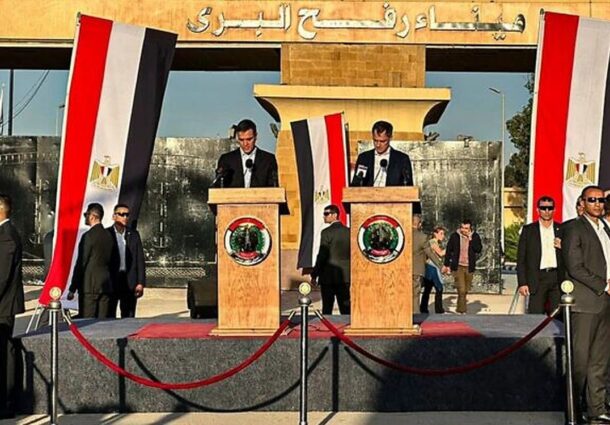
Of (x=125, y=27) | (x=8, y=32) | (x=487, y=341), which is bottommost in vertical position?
(x=487, y=341)

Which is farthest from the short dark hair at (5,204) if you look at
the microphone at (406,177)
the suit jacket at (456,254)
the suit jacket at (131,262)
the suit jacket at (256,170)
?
the suit jacket at (456,254)

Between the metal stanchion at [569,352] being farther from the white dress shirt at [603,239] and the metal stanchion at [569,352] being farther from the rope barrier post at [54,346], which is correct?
the rope barrier post at [54,346]

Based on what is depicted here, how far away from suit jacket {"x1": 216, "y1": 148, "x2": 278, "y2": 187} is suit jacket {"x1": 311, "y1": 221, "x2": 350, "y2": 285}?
3.56 meters

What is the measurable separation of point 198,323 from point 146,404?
135cm

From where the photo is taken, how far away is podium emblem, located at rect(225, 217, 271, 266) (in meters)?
7.78

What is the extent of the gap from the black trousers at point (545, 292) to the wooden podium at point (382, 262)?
2660 mm

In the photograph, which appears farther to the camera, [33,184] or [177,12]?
[177,12]

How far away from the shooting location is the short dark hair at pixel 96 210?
1005cm

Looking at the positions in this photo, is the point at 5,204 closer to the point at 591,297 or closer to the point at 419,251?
the point at 591,297

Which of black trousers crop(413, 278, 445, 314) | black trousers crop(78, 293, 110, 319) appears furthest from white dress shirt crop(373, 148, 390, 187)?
black trousers crop(413, 278, 445, 314)

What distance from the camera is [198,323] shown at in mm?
8945

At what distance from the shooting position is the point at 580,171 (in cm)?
1085

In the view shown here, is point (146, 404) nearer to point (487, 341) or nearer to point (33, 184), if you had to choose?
point (487, 341)

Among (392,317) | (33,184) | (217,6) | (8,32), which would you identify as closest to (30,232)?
(33,184)
